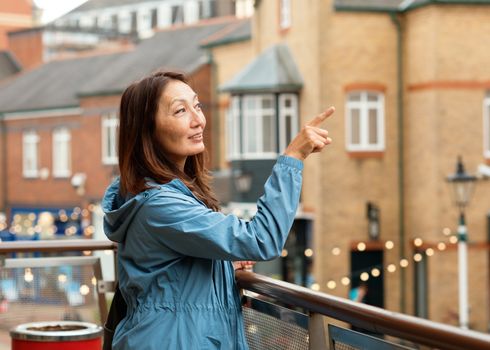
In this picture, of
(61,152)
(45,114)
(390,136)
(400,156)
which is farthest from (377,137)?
(45,114)

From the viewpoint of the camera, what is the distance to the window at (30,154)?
42.8m

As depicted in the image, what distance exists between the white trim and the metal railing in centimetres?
3664

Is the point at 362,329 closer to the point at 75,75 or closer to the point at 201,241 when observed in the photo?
the point at 201,241

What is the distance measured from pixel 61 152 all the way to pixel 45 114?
60.6 inches

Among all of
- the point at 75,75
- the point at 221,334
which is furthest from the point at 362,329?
the point at 75,75

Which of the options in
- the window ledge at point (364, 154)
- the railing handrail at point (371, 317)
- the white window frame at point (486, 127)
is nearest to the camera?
the railing handrail at point (371, 317)

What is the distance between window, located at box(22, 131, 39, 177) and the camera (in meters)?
42.8

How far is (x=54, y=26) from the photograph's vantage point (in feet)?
170

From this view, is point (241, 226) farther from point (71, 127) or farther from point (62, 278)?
point (71, 127)

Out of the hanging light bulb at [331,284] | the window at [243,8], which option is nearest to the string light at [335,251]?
the hanging light bulb at [331,284]

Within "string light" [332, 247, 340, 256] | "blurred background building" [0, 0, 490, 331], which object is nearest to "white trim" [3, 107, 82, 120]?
"blurred background building" [0, 0, 490, 331]

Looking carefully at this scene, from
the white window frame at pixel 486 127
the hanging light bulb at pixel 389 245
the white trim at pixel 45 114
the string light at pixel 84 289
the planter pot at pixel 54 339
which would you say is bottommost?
the hanging light bulb at pixel 389 245

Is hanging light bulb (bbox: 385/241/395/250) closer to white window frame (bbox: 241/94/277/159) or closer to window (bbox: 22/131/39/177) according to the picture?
white window frame (bbox: 241/94/277/159)

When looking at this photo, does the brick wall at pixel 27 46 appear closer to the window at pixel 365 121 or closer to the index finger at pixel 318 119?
the window at pixel 365 121
